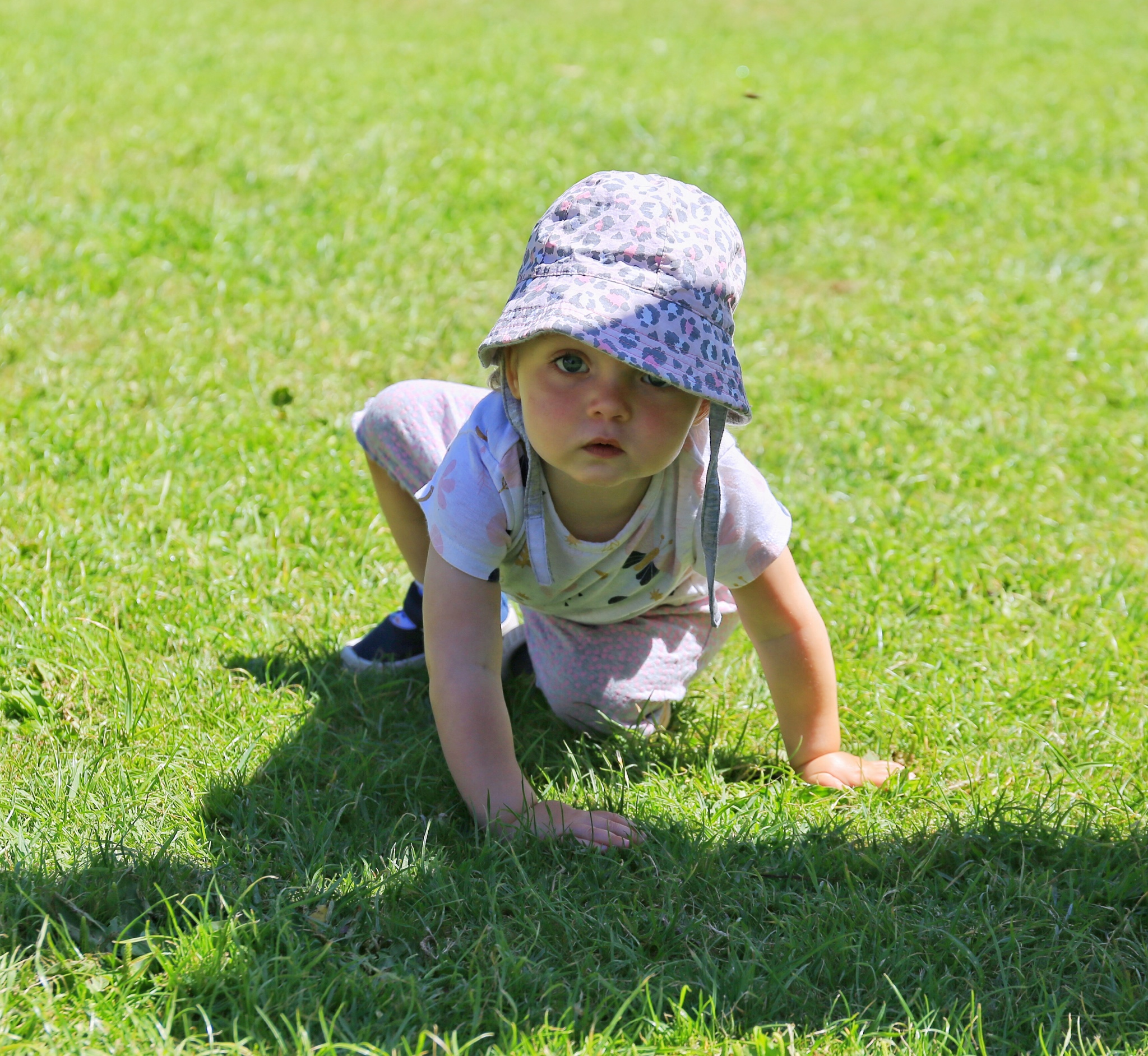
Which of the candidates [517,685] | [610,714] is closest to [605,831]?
[610,714]

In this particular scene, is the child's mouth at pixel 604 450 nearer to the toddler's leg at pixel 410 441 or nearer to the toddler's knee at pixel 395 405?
the toddler's leg at pixel 410 441

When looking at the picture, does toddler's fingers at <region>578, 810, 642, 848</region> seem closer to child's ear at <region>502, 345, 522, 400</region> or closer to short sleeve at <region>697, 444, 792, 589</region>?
short sleeve at <region>697, 444, 792, 589</region>

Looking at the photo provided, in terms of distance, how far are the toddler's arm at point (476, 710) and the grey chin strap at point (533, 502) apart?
113 millimetres

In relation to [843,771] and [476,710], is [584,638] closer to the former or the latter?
[476,710]

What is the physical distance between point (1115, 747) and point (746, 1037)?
1305mm

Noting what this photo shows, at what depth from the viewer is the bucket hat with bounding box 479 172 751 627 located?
2104 millimetres

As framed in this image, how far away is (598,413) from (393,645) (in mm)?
1010

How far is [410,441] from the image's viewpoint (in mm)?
2852

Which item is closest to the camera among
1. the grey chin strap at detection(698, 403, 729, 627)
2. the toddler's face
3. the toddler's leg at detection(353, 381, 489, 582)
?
the toddler's face

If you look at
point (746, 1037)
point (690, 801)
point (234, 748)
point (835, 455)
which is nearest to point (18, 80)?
point (835, 455)

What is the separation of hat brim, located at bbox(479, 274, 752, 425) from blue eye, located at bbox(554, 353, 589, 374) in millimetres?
66

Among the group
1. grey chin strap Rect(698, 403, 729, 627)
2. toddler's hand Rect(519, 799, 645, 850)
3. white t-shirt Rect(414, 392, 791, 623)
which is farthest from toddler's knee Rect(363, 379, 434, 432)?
toddler's hand Rect(519, 799, 645, 850)

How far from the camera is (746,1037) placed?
6.21ft

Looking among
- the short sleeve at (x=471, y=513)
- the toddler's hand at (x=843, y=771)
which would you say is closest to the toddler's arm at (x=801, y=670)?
the toddler's hand at (x=843, y=771)
